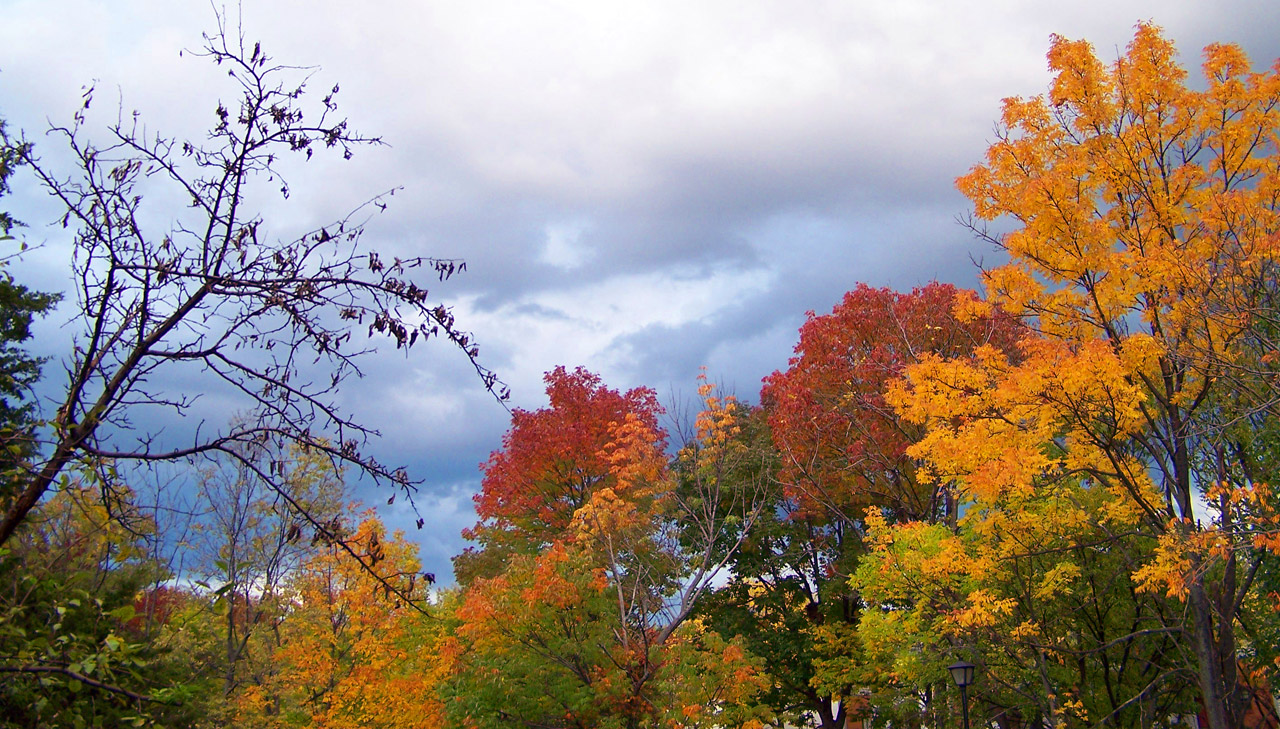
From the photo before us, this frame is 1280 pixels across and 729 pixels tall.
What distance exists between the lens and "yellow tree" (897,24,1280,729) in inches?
558

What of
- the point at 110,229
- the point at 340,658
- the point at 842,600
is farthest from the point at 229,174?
the point at 842,600

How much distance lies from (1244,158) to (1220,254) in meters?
2.65

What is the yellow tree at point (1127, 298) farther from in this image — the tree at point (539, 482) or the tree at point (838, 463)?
the tree at point (539, 482)

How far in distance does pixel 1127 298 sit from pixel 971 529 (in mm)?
6945

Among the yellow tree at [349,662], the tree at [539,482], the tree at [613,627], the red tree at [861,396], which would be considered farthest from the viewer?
the tree at [539,482]

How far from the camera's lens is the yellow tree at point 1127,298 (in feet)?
46.5

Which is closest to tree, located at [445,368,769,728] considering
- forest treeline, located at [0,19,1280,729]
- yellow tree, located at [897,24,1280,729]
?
forest treeline, located at [0,19,1280,729]

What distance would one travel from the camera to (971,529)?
2008 centimetres

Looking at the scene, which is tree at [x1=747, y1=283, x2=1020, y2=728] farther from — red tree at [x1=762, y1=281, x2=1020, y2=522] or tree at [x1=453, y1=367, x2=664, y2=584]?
tree at [x1=453, y1=367, x2=664, y2=584]

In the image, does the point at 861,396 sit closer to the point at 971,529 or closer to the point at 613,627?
the point at 971,529

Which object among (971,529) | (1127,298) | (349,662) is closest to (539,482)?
(349,662)

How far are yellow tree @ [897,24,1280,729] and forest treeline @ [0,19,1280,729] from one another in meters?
0.06

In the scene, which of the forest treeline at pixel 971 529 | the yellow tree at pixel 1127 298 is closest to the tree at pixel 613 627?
the forest treeline at pixel 971 529

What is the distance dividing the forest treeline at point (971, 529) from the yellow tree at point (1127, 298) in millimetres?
56
